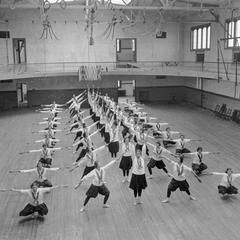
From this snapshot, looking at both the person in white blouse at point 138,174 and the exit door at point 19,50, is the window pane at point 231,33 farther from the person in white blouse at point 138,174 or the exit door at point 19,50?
the exit door at point 19,50

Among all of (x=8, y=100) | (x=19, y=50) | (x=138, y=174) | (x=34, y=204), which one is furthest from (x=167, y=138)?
(x=19, y=50)

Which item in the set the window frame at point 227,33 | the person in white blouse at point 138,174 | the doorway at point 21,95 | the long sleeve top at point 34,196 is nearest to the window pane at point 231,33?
the window frame at point 227,33

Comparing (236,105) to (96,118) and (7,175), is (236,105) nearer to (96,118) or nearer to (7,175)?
(96,118)

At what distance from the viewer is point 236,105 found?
863 inches

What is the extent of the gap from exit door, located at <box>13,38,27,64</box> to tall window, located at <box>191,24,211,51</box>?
12.7m

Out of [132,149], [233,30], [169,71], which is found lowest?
[132,149]

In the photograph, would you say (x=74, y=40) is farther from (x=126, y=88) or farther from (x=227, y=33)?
(x=227, y=33)

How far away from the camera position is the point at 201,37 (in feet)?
86.6

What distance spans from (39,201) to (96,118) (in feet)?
34.4

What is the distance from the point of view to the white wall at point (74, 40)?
90.5 feet

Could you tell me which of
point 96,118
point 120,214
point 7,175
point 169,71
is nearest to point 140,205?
point 120,214

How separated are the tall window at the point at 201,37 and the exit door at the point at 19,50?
1272 centimetres

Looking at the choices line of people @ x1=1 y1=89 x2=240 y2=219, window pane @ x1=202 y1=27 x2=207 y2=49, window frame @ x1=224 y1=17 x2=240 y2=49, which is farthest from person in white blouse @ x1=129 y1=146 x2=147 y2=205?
window pane @ x1=202 y1=27 x2=207 y2=49

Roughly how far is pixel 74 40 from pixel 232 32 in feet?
39.8
